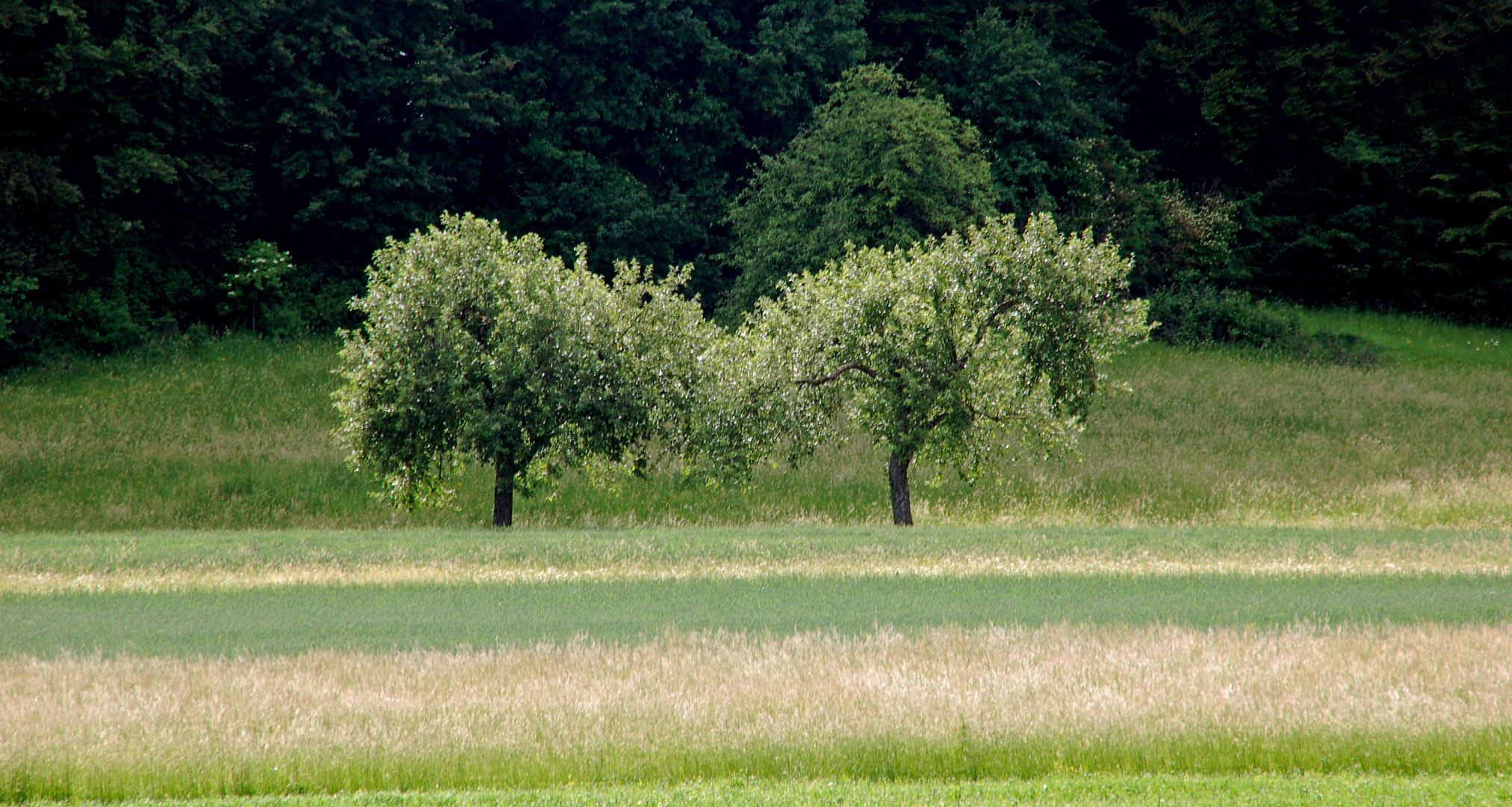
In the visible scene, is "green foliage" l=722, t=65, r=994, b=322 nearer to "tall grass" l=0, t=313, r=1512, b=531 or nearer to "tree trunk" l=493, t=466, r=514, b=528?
"tall grass" l=0, t=313, r=1512, b=531

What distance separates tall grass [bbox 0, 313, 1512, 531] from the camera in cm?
3058

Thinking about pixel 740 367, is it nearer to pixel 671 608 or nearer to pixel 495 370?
pixel 495 370

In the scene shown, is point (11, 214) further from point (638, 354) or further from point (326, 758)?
point (326, 758)

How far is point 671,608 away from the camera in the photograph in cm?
1452

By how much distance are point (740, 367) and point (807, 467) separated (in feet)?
36.3

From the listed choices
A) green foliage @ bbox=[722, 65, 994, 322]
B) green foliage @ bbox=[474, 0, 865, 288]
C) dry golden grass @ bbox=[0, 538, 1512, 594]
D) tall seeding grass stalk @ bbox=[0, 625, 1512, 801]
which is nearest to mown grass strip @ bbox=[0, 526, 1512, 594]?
dry golden grass @ bbox=[0, 538, 1512, 594]

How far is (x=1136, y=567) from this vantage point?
1805 centimetres

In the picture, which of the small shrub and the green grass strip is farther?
the small shrub

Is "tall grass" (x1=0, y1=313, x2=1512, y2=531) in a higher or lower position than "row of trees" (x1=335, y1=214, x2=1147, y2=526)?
lower

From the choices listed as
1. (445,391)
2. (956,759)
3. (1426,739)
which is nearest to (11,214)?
(445,391)

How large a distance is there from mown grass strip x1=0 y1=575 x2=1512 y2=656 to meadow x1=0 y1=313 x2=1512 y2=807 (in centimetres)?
8

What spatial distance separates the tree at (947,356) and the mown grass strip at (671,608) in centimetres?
711

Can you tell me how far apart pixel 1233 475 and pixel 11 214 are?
44.6 metres

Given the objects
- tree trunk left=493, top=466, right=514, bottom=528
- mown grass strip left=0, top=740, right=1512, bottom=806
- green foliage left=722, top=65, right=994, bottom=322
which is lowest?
tree trunk left=493, top=466, right=514, bottom=528
